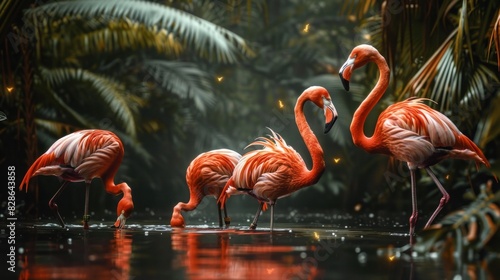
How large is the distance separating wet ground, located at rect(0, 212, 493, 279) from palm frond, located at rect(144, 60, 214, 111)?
8328 millimetres

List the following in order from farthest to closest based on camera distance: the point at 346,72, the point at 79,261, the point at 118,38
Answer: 1. the point at 118,38
2. the point at 346,72
3. the point at 79,261

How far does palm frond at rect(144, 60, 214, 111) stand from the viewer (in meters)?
16.1

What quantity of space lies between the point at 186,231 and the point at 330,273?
3.31m

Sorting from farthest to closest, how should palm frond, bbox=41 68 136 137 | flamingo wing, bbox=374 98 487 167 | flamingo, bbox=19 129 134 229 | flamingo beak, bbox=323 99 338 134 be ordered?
palm frond, bbox=41 68 136 137 → flamingo, bbox=19 129 134 229 → flamingo beak, bbox=323 99 338 134 → flamingo wing, bbox=374 98 487 167

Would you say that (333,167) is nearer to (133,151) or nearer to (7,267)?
(133,151)

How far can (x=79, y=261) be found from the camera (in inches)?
204

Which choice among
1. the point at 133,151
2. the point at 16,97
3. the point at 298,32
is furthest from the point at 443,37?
the point at 298,32

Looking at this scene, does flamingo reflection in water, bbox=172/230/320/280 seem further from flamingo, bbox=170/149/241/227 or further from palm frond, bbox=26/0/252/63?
palm frond, bbox=26/0/252/63

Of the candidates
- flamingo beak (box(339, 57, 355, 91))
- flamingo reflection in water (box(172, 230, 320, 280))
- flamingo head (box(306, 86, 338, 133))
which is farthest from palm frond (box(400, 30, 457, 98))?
flamingo reflection in water (box(172, 230, 320, 280))

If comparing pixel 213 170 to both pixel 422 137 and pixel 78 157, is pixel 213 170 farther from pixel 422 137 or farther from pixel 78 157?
pixel 422 137

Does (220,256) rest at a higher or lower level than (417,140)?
lower

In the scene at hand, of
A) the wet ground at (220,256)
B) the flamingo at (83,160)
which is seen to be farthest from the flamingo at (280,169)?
the flamingo at (83,160)

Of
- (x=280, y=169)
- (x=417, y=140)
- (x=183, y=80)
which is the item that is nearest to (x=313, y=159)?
(x=280, y=169)

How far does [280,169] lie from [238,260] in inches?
Result: 96.7
